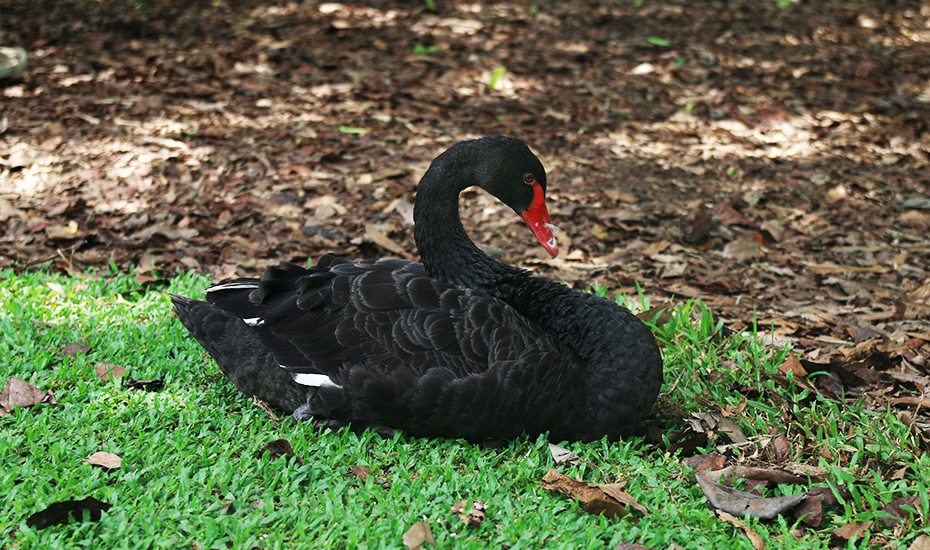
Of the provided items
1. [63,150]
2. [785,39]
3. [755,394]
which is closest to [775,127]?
[785,39]

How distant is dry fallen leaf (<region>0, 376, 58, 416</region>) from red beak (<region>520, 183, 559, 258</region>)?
6.75ft

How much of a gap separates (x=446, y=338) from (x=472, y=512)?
689mm

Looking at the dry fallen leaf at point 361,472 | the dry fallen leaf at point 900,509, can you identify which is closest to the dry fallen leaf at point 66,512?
the dry fallen leaf at point 361,472

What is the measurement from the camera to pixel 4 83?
8.09 meters

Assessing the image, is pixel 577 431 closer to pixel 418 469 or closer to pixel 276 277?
pixel 418 469

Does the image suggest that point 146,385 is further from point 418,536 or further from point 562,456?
point 562,456

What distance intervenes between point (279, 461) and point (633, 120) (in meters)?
5.30

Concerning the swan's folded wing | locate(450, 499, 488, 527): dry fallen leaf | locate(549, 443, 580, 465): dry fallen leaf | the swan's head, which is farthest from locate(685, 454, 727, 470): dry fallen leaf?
the swan's head

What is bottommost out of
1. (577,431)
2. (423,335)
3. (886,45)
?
(886,45)

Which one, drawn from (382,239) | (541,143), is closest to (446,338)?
(382,239)

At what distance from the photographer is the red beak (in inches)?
165

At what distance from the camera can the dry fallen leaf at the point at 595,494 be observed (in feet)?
11.3

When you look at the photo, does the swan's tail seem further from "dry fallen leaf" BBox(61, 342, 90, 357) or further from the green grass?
"dry fallen leaf" BBox(61, 342, 90, 357)

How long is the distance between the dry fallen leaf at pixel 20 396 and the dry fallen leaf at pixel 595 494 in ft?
6.60
